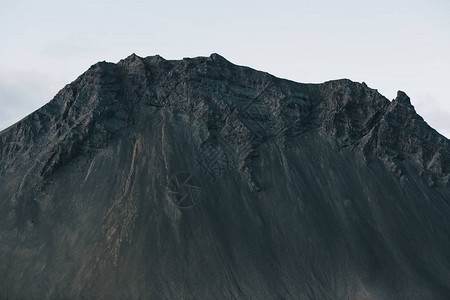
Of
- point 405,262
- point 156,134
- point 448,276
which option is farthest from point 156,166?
point 448,276

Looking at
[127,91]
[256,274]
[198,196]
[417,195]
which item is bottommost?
[256,274]

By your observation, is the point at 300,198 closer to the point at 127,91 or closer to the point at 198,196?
the point at 198,196

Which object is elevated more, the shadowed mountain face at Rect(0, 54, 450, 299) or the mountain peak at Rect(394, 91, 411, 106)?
the mountain peak at Rect(394, 91, 411, 106)

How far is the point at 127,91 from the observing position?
71062mm

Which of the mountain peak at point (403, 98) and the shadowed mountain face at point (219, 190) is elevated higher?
the mountain peak at point (403, 98)

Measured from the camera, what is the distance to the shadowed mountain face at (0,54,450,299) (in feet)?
182

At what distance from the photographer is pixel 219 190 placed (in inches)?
2502

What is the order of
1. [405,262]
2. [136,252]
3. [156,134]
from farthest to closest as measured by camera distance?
1. [156,134]
2. [405,262]
3. [136,252]

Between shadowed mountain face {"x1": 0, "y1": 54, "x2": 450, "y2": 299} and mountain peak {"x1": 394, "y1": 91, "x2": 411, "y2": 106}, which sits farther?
mountain peak {"x1": 394, "y1": 91, "x2": 411, "y2": 106}

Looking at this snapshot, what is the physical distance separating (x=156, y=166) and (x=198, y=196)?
22.0ft

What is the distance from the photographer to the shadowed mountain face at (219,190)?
182 feet

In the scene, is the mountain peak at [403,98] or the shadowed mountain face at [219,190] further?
the mountain peak at [403,98]

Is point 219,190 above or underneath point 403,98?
underneath

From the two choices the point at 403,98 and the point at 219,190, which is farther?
the point at 403,98
